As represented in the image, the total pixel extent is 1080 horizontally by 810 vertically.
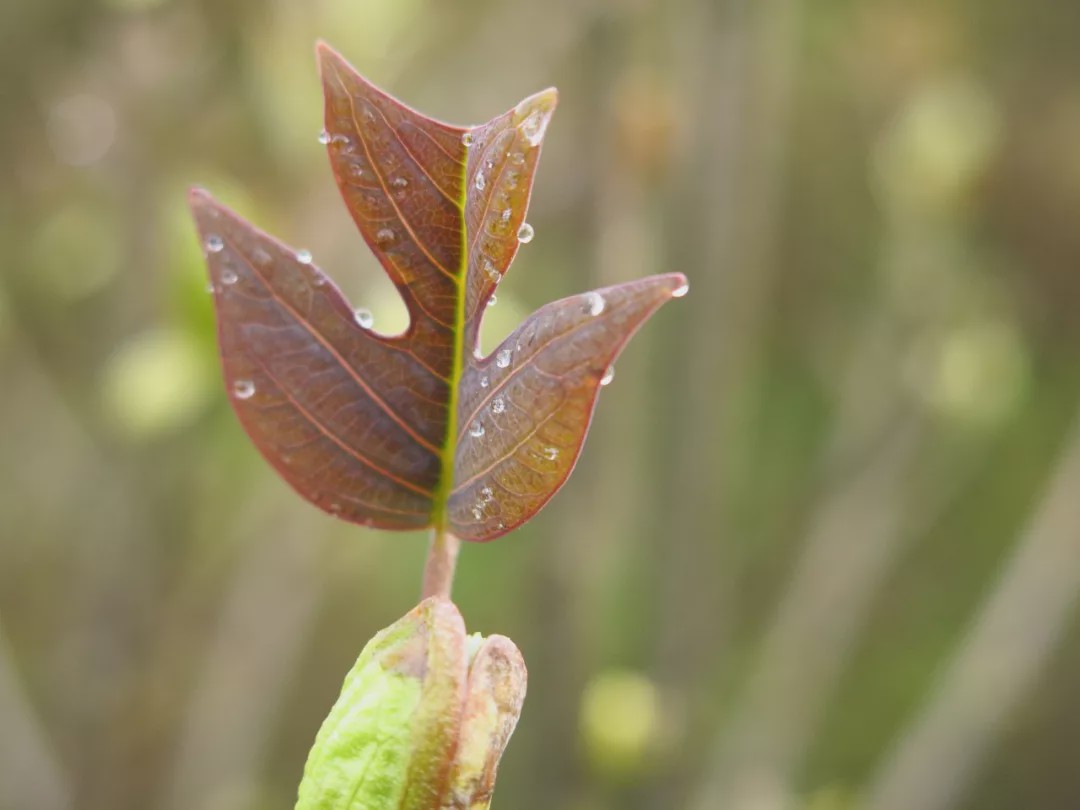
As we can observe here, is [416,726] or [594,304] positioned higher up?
[594,304]

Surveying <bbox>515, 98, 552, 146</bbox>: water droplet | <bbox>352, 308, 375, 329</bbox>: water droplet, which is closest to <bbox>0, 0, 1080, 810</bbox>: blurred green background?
<bbox>352, 308, 375, 329</bbox>: water droplet

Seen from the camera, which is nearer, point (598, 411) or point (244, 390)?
point (244, 390)

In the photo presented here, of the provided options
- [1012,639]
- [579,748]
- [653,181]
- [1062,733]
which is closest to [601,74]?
[653,181]

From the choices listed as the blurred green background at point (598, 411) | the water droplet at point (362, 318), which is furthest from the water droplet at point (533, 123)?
the blurred green background at point (598, 411)

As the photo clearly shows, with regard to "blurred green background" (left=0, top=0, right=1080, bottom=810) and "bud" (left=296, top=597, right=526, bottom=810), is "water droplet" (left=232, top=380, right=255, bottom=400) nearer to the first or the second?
"bud" (left=296, top=597, right=526, bottom=810)

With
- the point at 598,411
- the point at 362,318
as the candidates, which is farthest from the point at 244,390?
the point at 598,411

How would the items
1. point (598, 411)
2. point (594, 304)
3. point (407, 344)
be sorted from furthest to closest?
point (598, 411) < point (407, 344) < point (594, 304)

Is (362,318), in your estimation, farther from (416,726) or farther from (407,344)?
(416,726)
